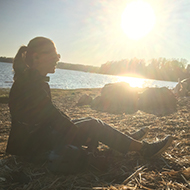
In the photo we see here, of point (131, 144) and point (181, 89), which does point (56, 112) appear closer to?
point (131, 144)

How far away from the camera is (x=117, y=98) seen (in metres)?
9.41

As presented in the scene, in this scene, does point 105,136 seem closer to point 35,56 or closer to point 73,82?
Answer: point 35,56

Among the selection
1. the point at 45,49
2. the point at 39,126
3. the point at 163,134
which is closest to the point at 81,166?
the point at 39,126

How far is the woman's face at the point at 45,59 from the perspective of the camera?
8.79ft

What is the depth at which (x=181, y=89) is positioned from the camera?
10.9 metres

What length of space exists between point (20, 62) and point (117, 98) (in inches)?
284

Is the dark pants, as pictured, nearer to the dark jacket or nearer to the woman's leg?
the woman's leg

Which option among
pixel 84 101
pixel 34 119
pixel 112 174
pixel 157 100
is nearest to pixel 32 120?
pixel 34 119

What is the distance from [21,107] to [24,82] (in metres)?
0.37

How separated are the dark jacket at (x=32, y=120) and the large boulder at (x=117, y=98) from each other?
6151 mm

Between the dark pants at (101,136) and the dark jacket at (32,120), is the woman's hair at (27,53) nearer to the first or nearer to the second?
the dark jacket at (32,120)

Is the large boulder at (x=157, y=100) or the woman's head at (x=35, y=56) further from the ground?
the woman's head at (x=35, y=56)

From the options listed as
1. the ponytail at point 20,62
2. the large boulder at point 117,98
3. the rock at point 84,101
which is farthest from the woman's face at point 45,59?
the rock at point 84,101

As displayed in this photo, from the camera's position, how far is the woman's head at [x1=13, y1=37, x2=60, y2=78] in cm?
266
